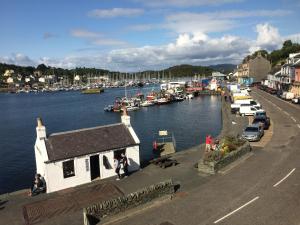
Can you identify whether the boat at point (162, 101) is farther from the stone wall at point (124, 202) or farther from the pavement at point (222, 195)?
the stone wall at point (124, 202)

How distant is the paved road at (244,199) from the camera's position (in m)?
16.1

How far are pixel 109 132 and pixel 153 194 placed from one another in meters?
7.71

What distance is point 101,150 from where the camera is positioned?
2277 centimetres

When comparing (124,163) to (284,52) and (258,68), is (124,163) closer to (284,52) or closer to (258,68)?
(258,68)

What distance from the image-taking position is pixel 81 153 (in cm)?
2206

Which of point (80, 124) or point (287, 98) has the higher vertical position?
point (287, 98)

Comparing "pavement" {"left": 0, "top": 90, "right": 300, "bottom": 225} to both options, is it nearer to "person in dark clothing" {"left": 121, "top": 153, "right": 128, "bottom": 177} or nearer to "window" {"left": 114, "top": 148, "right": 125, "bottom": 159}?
"person in dark clothing" {"left": 121, "top": 153, "right": 128, "bottom": 177}

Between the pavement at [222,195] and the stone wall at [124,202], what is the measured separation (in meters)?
0.53

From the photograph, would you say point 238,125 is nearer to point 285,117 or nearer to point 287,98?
point 285,117

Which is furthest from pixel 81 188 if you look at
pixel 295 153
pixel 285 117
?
pixel 285 117

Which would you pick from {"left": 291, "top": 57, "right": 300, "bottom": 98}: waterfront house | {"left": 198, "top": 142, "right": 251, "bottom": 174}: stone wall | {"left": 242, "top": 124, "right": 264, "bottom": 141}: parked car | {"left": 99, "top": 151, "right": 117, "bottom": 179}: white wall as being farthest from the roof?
{"left": 291, "top": 57, "right": 300, "bottom": 98}: waterfront house

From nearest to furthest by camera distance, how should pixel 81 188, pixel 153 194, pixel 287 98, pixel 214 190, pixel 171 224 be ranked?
1. pixel 171 224
2. pixel 153 194
3. pixel 214 190
4. pixel 81 188
5. pixel 287 98

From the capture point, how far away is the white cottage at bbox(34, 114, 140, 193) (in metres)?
21.3

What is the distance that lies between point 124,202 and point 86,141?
747 cm
